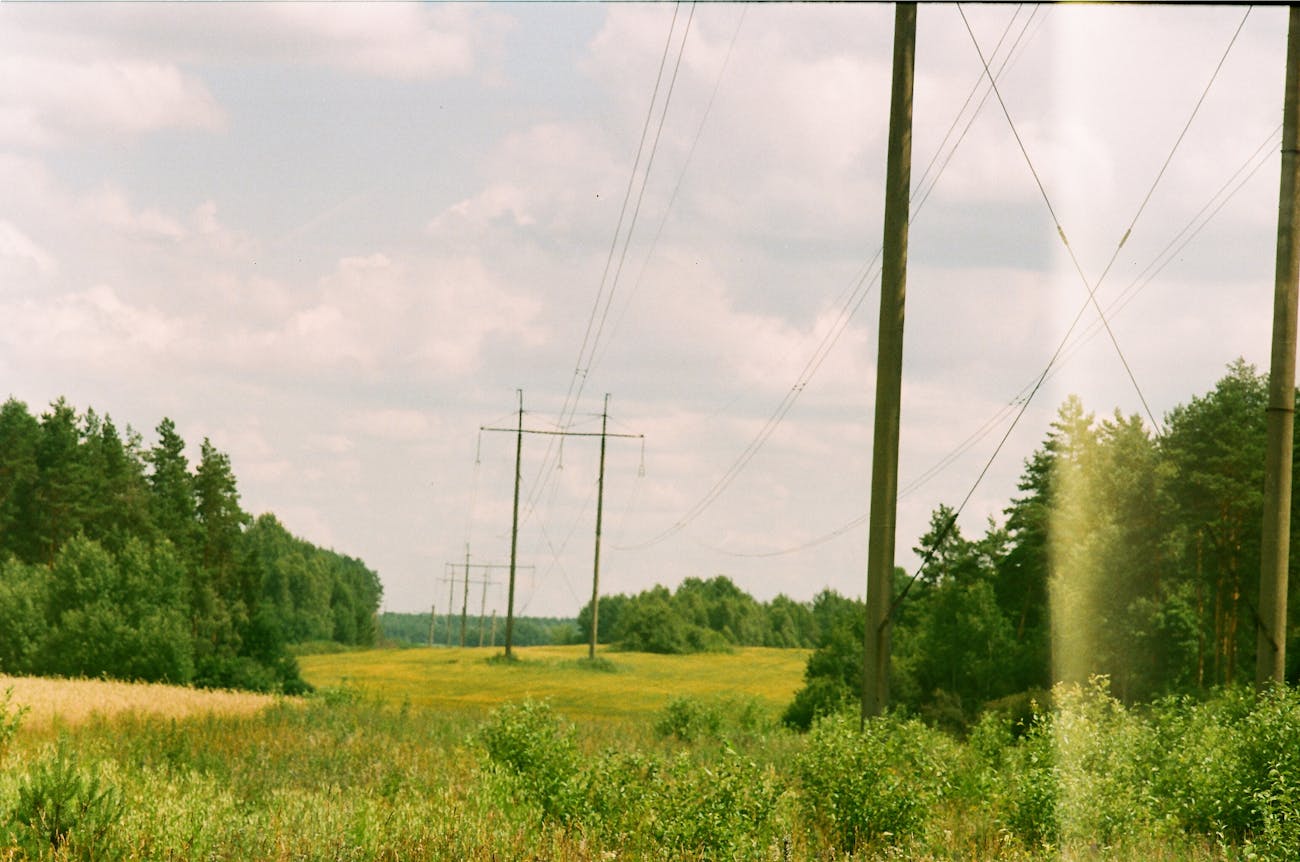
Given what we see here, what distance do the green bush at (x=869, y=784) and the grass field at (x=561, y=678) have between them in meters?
28.9

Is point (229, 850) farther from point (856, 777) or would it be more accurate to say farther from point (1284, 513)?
point (1284, 513)

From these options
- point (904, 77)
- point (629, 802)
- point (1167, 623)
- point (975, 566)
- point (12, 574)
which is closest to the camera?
point (629, 802)

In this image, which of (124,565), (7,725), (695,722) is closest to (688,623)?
(124,565)

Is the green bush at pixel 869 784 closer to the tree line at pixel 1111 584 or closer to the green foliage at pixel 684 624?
the tree line at pixel 1111 584

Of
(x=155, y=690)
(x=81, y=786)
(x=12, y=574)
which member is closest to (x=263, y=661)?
(x=12, y=574)

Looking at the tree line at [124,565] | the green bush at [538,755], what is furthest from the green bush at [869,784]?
the tree line at [124,565]

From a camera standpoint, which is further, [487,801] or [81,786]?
[487,801]

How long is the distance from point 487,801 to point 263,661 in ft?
212

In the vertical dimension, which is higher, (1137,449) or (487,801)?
(1137,449)

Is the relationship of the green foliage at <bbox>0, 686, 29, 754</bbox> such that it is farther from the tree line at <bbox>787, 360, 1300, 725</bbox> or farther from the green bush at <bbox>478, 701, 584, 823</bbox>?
the tree line at <bbox>787, 360, 1300, 725</bbox>

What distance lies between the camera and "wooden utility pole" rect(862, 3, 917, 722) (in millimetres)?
14797

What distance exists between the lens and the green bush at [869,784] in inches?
499

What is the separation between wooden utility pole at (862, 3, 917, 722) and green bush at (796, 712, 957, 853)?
98 cm

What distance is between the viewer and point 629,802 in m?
13.0
